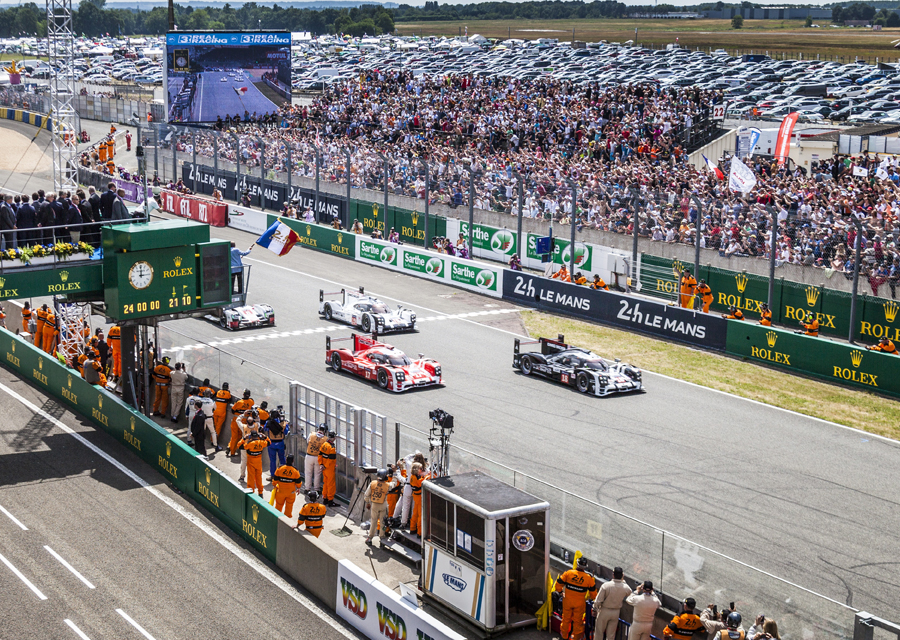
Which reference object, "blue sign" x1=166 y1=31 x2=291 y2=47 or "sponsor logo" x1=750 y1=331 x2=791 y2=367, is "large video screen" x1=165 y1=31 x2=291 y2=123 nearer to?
"blue sign" x1=166 y1=31 x2=291 y2=47

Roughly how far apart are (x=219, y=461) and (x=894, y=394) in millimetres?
16262

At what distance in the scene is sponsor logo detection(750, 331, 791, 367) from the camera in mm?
27953

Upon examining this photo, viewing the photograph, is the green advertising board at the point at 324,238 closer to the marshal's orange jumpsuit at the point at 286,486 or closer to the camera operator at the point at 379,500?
the marshal's orange jumpsuit at the point at 286,486

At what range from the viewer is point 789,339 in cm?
2778

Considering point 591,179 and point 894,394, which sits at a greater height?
point 591,179

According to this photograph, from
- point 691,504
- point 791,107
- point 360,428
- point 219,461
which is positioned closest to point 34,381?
point 219,461

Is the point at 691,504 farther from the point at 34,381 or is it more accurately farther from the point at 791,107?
the point at 791,107

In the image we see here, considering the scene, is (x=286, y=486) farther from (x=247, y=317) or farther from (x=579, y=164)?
(x=579, y=164)

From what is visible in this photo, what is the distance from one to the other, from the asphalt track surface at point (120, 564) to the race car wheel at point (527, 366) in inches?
406

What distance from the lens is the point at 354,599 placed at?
14898mm

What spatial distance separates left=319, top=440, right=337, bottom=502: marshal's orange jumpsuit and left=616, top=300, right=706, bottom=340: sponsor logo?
14.6 metres

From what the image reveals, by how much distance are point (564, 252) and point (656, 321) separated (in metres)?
6.17

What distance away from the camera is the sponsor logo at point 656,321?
99.0 feet

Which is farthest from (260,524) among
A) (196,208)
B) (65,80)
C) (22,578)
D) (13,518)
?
(196,208)
